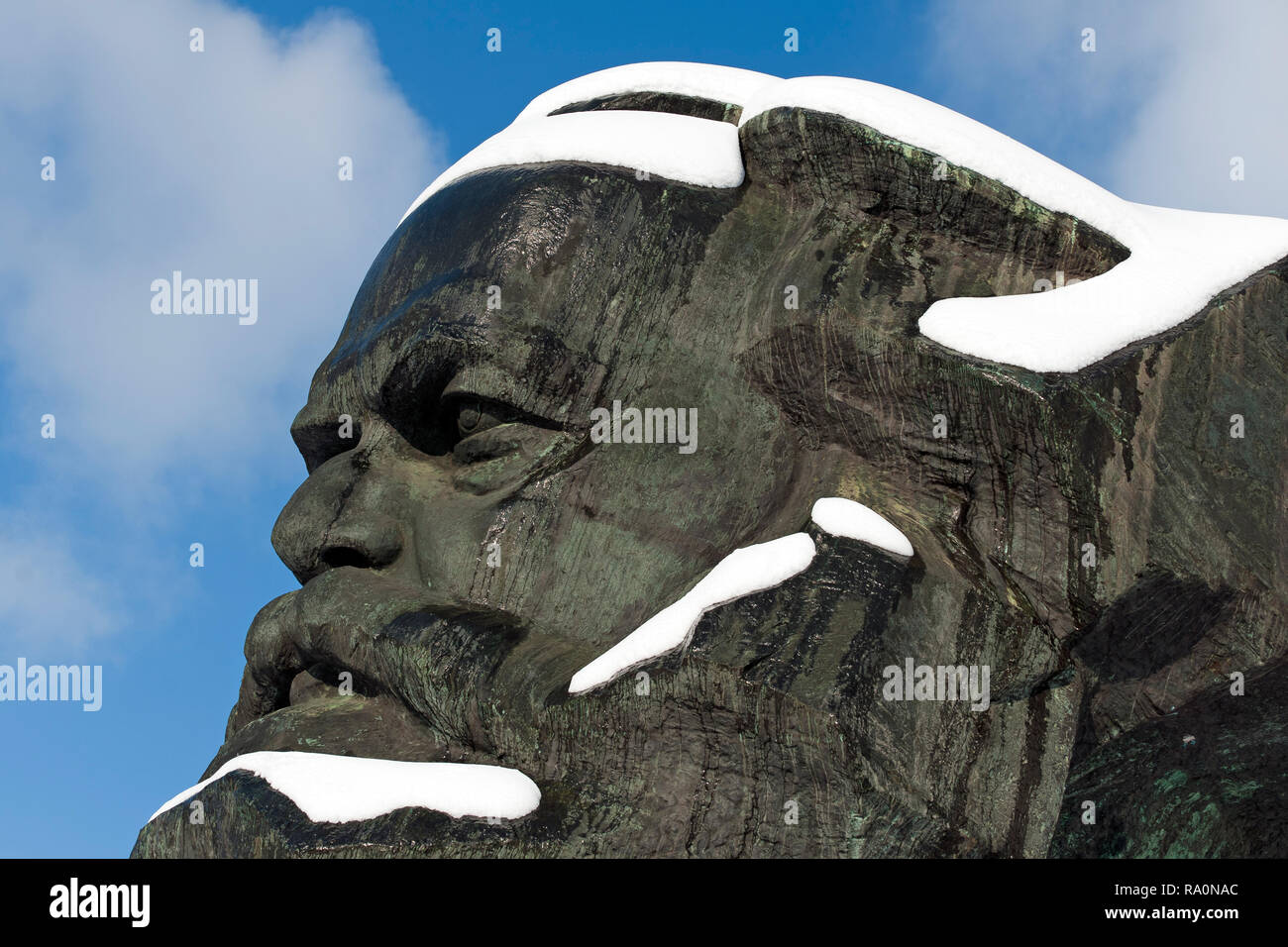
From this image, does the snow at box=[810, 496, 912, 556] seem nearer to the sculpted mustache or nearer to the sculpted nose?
the sculpted mustache

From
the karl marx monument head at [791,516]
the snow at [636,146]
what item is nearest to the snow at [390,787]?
the karl marx monument head at [791,516]

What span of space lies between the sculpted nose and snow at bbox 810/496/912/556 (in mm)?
1156

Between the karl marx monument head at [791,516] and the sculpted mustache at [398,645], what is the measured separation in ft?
0.04

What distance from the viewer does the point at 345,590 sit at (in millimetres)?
3904

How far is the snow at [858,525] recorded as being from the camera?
3.42 meters

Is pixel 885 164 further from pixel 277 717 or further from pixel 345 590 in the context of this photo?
pixel 277 717

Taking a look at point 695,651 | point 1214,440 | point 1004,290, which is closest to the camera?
point 695,651

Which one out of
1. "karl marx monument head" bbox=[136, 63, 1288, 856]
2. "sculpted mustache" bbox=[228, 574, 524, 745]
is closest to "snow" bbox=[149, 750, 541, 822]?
"karl marx monument head" bbox=[136, 63, 1288, 856]

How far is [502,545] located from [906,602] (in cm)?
102

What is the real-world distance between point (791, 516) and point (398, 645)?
0.98m

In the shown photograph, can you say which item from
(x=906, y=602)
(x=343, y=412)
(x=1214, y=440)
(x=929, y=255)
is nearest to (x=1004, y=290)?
(x=929, y=255)

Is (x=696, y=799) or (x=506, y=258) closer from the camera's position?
(x=696, y=799)

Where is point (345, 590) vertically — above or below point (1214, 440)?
below

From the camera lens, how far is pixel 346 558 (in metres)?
4.04
